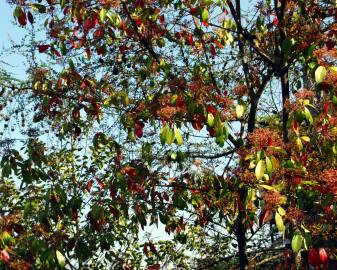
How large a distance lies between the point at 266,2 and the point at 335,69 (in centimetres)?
204

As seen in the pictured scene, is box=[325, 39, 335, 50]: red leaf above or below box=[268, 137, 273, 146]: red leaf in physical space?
above

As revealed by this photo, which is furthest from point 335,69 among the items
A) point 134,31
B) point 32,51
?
point 32,51

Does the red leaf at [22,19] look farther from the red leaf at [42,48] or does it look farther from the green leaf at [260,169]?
the green leaf at [260,169]

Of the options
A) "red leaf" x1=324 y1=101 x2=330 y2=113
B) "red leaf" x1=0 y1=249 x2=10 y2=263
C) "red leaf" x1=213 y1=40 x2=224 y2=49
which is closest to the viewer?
"red leaf" x1=0 y1=249 x2=10 y2=263

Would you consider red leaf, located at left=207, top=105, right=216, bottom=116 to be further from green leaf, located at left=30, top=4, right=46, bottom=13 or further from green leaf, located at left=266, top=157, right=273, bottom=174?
green leaf, located at left=30, top=4, right=46, bottom=13

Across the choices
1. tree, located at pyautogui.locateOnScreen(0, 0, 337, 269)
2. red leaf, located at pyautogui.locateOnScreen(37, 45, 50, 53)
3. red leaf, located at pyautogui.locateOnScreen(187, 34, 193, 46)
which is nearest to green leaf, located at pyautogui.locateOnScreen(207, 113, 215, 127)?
tree, located at pyautogui.locateOnScreen(0, 0, 337, 269)

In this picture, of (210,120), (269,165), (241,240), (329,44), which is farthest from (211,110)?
(241,240)

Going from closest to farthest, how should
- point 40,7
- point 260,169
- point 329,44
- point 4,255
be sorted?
point 260,169, point 4,255, point 329,44, point 40,7

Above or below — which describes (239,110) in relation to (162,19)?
below

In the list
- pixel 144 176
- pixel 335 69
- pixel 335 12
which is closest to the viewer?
pixel 335 69

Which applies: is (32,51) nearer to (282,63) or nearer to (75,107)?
(75,107)

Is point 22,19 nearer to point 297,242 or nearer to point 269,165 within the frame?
point 269,165

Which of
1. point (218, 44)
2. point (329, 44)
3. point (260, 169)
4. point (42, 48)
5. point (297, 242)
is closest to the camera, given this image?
point (297, 242)

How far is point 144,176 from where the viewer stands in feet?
17.5
